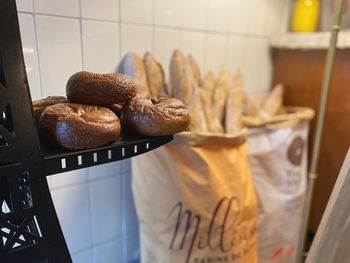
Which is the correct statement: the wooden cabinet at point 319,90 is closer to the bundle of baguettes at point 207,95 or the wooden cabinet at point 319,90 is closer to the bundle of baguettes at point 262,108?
the bundle of baguettes at point 262,108

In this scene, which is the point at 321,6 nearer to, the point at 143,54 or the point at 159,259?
the point at 143,54

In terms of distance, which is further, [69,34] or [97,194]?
[97,194]

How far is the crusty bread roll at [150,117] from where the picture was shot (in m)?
0.43

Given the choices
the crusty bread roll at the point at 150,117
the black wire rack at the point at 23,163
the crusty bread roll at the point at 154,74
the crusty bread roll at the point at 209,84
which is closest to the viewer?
the black wire rack at the point at 23,163

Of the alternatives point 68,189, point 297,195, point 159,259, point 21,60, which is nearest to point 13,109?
point 21,60

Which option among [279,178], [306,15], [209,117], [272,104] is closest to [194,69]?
[209,117]

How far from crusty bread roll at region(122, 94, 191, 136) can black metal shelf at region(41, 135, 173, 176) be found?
18mm

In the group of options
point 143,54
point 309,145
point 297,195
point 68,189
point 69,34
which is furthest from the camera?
point 309,145

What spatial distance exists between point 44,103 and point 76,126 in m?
0.09

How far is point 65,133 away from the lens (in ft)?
1.20

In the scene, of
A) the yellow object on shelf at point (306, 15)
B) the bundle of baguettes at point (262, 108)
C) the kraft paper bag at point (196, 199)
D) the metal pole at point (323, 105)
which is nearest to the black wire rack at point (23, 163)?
the kraft paper bag at point (196, 199)

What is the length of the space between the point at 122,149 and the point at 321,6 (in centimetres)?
130

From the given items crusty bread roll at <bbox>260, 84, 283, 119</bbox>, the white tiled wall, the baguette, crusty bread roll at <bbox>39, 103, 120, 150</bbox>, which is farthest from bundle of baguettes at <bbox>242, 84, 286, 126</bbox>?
crusty bread roll at <bbox>39, 103, 120, 150</bbox>

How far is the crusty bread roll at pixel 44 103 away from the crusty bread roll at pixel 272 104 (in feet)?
3.12
